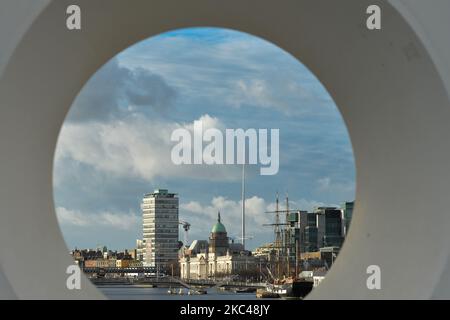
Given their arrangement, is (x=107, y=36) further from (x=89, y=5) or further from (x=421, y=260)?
(x=421, y=260)

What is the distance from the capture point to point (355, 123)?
28.0 feet

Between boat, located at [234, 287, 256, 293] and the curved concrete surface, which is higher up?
the curved concrete surface

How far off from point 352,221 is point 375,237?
660 mm

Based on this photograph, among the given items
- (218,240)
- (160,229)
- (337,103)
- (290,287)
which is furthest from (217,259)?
(337,103)

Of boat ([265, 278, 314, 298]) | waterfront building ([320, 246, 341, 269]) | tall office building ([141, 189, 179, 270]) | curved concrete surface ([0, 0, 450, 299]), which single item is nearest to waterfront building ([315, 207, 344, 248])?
waterfront building ([320, 246, 341, 269])

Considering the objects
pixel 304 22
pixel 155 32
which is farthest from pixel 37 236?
pixel 304 22

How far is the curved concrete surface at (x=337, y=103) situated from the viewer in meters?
6.86

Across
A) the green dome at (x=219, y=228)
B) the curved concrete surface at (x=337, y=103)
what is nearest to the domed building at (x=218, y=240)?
the green dome at (x=219, y=228)

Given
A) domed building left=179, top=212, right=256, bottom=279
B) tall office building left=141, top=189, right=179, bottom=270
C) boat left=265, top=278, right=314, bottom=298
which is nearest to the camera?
boat left=265, top=278, right=314, bottom=298

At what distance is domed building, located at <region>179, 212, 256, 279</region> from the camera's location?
61156mm

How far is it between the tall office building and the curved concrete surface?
141ft

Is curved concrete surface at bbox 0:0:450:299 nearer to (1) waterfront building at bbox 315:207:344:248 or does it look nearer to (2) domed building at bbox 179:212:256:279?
(1) waterfront building at bbox 315:207:344:248

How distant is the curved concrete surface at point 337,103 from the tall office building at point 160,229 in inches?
1687
